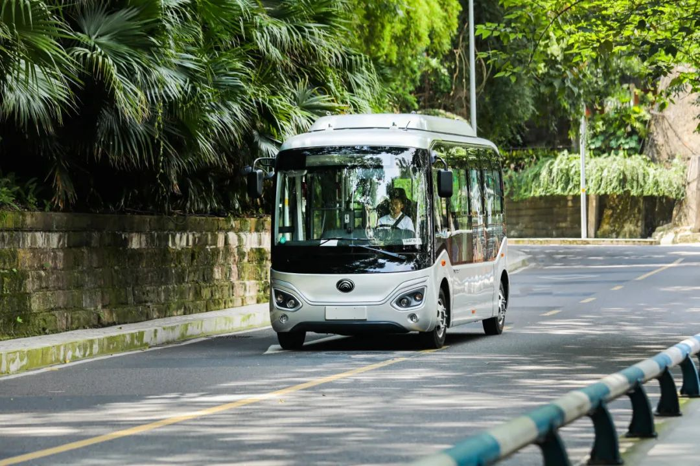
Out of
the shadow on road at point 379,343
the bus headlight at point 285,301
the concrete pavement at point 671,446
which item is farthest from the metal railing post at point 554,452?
the shadow on road at point 379,343

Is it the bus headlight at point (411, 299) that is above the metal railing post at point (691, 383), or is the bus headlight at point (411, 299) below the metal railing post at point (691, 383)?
above

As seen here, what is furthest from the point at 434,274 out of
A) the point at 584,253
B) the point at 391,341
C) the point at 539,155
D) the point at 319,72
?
the point at 539,155

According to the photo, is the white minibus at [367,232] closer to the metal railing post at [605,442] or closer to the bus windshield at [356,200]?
the bus windshield at [356,200]

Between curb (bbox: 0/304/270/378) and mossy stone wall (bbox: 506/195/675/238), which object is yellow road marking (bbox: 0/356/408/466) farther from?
mossy stone wall (bbox: 506/195/675/238)

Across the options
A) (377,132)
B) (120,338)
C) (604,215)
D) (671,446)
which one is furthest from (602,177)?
(671,446)

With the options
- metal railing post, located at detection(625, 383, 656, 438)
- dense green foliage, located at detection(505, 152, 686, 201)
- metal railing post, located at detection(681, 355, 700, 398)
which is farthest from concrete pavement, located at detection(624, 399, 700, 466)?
dense green foliage, located at detection(505, 152, 686, 201)

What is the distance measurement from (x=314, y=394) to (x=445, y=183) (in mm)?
5219

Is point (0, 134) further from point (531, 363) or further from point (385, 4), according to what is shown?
point (385, 4)

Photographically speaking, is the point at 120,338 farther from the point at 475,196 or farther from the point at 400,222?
the point at 475,196

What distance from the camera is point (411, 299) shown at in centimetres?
1619

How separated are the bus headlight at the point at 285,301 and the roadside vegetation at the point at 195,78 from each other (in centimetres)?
256

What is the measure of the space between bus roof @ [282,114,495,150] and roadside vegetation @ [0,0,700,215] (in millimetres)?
1715

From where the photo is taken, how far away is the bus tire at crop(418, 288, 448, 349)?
54.1 feet

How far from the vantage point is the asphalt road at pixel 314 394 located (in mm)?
8922
